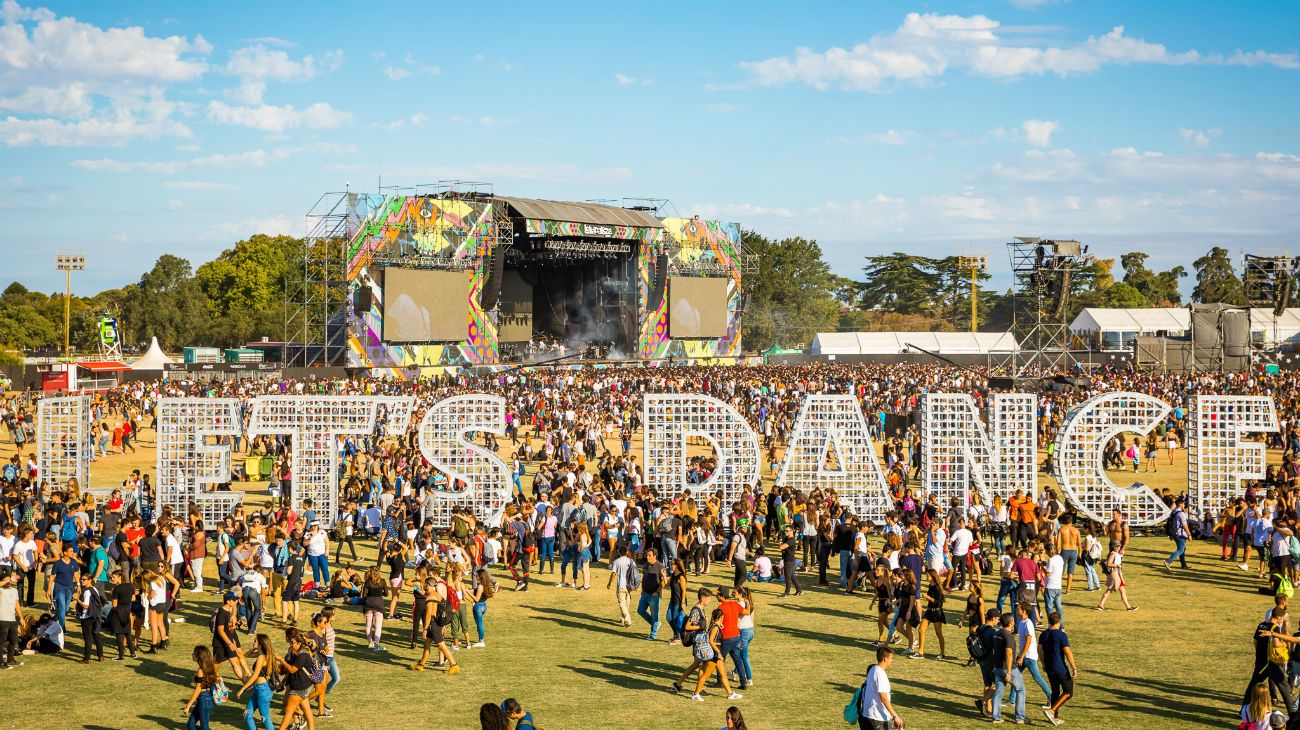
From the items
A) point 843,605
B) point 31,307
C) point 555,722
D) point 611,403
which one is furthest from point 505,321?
point 555,722

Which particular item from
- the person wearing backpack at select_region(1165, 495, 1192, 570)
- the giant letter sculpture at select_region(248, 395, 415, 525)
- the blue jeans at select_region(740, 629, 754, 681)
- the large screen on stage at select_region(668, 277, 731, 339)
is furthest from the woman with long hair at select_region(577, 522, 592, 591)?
the large screen on stage at select_region(668, 277, 731, 339)

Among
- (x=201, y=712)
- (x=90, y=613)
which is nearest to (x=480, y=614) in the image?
(x=201, y=712)

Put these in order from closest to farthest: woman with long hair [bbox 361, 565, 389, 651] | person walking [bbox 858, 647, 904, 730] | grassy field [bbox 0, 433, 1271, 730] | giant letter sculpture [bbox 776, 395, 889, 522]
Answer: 1. person walking [bbox 858, 647, 904, 730]
2. grassy field [bbox 0, 433, 1271, 730]
3. woman with long hair [bbox 361, 565, 389, 651]
4. giant letter sculpture [bbox 776, 395, 889, 522]

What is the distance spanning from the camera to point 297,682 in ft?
34.3

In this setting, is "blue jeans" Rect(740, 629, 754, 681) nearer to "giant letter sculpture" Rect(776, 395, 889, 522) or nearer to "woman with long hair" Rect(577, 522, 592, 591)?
"woman with long hair" Rect(577, 522, 592, 591)

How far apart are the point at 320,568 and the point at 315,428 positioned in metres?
3.94

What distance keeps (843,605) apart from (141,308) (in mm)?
80743

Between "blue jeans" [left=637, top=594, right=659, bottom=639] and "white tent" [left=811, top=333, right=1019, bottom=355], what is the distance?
5854 cm

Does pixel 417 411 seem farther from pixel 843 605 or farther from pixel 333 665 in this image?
pixel 333 665

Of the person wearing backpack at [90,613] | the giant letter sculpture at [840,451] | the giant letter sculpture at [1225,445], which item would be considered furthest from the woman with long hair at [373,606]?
the giant letter sculpture at [1225,445]

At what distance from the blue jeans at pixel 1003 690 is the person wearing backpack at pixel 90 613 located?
903cm

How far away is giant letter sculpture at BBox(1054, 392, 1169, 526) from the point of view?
1959cm

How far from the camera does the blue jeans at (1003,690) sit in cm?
1102

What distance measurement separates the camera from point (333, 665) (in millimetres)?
11438
